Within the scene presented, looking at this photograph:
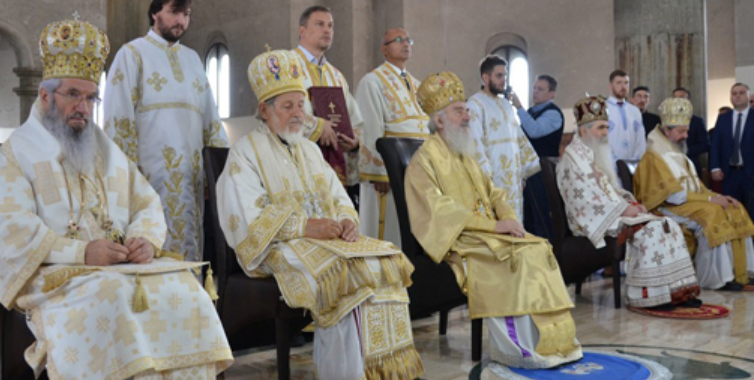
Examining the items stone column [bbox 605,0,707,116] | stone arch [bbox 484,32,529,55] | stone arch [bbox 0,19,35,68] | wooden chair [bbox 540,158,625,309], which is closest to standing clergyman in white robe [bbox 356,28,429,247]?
wooden chair [bbox 540,158,625,309]

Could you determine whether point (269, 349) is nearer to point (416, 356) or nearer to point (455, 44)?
point (416, 356)

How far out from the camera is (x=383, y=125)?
5.84 m

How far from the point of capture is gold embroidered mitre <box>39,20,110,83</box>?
3.27m

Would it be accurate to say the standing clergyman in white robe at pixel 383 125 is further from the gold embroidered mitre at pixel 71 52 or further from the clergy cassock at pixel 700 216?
the gold embroidered mitre at pixel 71 52

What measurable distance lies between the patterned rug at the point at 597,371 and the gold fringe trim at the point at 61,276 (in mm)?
2092

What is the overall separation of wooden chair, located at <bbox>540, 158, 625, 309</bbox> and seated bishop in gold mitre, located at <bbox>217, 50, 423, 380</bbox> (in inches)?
95.2

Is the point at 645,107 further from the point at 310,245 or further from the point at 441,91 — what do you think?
the point at 310,245

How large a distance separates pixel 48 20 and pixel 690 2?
881 centimetres

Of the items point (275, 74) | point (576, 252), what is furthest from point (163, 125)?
point (576, 252)

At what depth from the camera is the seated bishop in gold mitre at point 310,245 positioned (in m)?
3.54

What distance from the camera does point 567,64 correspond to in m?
15.5

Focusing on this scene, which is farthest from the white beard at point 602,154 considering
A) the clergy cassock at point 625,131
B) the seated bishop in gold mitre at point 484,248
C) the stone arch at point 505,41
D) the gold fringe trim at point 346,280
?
the stone arch at point 505,41

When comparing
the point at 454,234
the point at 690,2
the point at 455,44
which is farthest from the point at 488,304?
the point at 455,44

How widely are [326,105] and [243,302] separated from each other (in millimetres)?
1702
